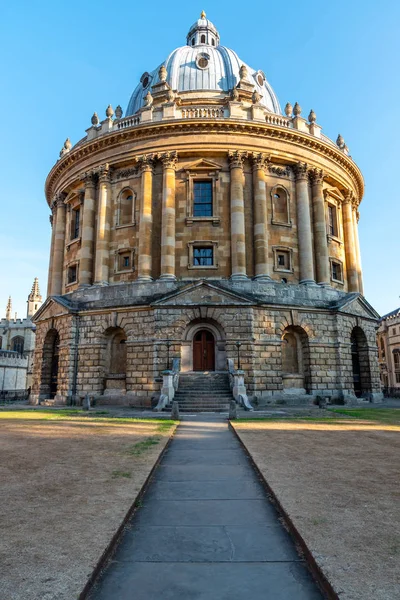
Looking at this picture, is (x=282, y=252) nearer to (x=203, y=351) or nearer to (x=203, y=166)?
(x=203, y=166)

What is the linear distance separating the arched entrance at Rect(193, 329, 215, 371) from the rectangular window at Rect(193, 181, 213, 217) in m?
9.04

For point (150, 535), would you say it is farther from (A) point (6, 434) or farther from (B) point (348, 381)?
(B) point (348, 381)

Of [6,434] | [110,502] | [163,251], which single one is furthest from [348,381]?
[110,502]

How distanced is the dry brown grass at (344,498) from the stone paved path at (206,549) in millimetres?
310

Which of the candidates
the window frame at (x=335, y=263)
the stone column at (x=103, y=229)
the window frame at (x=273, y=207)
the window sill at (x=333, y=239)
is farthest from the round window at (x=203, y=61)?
the window frame at (x=335, y=263)

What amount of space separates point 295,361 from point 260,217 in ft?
34.6

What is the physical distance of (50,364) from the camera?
3344 cm

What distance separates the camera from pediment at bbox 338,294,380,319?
101 ft

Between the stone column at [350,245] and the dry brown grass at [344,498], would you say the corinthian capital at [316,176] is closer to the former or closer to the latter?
the stone column at [350,245]

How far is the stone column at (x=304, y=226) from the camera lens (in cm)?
3123

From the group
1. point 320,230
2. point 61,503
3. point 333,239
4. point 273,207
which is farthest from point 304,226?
point 61,503

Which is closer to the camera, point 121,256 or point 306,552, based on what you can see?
point 306,552

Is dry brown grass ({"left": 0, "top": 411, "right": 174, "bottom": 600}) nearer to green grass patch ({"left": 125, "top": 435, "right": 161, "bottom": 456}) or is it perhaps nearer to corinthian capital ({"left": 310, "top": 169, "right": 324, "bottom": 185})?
green grass patch ({"left": 125, "top": 435, "right": 161, "bottom": 456})

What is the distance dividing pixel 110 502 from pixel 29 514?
99 centimetres
